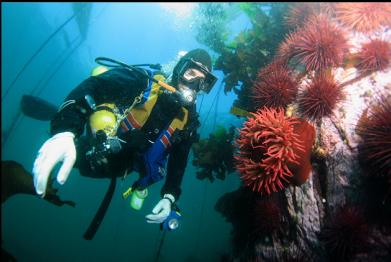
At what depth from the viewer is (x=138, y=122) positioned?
4590mm

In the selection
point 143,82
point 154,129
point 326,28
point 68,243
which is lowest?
point 68,243

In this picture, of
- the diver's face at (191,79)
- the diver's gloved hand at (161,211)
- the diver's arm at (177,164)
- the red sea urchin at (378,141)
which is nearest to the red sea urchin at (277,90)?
the red sea urchin at (378,141)

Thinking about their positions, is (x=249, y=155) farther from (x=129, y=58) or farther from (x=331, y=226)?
(x=129, y=58)

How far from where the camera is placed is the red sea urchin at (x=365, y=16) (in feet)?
13.7

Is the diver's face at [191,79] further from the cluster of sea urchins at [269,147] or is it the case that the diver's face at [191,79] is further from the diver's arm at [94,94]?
the cluster of sea urchins at [269,147]

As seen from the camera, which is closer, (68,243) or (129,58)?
(68,243)

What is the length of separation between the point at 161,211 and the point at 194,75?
2565 millimetres

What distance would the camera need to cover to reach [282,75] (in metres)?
3.96

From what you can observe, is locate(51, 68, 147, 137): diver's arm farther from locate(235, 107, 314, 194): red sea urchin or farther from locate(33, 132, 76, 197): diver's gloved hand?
locate(235, 107, 314, 194): red sea urchin

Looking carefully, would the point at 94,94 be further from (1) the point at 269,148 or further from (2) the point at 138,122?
(1) the point at 269,148

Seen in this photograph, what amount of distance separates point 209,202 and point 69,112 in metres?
22.5

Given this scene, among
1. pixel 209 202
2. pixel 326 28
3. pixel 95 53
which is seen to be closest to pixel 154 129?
pixel 326 28

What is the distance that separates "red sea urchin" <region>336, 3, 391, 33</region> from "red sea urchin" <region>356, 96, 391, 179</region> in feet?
6.41

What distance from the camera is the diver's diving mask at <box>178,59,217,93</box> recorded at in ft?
15.5
